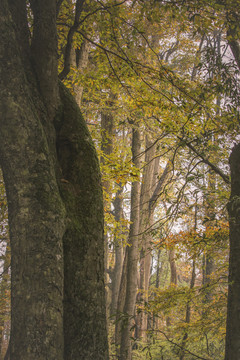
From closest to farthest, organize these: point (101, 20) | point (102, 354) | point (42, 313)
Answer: point (42, 313)
point (102, 354)
point (101, 20)

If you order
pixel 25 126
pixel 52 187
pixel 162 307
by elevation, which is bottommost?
pixel 162 307

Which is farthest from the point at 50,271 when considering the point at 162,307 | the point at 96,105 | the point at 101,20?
the point at 96,105

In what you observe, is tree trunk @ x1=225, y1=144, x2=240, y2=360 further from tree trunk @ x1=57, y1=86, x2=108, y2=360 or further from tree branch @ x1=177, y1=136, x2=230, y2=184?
tree trunk @ x1=57, y1=86, x2=108, y2=360

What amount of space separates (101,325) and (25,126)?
1634mm

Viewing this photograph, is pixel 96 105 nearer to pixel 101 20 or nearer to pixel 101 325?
pixel 101 20

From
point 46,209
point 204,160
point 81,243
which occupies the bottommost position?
point 81,243

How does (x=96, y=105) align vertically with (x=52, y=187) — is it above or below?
above

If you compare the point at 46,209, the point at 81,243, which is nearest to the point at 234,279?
the point at 81,243

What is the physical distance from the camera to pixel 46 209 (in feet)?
6.68

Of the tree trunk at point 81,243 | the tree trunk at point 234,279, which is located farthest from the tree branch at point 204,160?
the tree trunk at point 81,243

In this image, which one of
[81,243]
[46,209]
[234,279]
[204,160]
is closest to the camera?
[46,209]

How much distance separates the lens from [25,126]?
216cm

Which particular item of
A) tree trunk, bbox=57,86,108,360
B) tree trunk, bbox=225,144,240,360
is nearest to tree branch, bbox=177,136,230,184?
tree trunk, bbox=225,144,240,360

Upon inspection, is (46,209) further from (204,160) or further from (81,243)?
(204,160)
